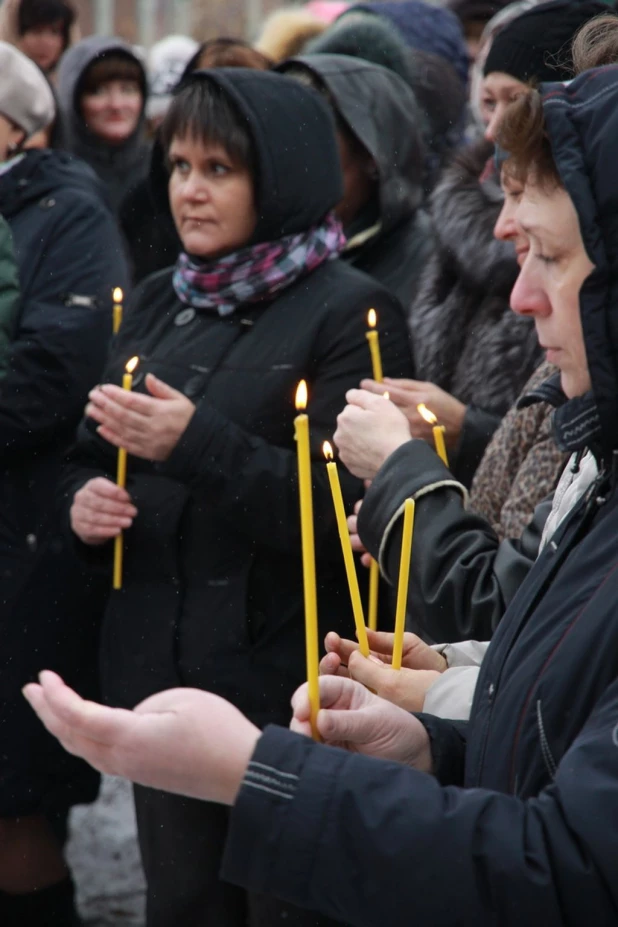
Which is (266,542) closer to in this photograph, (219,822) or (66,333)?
(219,822)

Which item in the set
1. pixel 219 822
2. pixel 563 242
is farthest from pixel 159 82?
pixel 563 242

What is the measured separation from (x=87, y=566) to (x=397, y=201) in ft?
4.59

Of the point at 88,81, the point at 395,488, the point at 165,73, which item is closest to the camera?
the point at 395,488

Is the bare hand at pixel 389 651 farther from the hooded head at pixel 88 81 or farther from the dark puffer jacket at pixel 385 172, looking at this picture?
the hooded head at pixel 88 81

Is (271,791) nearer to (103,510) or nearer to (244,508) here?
(244,508)

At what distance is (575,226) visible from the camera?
1.57m

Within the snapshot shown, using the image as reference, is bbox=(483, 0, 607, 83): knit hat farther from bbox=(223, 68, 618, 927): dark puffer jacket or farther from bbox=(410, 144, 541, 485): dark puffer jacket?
bbox=(223, 68, 618, 927): dark puffer jacket

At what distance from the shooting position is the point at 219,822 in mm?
3100

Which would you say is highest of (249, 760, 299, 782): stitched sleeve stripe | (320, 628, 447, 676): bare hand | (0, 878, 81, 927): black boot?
(249, 760, 299, 782): stitched sleeve stripe

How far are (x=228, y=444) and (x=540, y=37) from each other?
1357 mm

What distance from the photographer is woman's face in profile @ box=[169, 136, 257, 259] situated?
3.30 m

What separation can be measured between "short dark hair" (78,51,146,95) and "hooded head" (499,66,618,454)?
14.3 feet

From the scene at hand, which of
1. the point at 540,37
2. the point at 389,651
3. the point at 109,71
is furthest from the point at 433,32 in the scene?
the point at 389,651

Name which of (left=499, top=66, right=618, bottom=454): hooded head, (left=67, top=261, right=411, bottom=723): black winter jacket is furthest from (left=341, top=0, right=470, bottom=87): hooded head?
(left=499, top=66, right=618, bottom=454): hooded head
